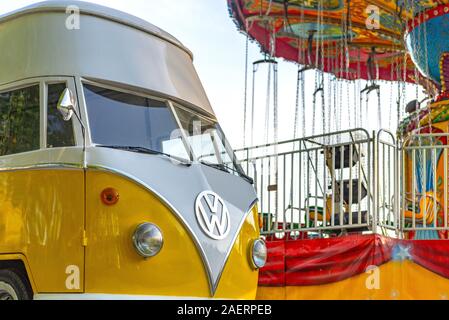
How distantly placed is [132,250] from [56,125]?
4.00ft

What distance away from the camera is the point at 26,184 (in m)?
6.18

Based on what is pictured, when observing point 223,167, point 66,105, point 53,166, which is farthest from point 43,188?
point 223,167

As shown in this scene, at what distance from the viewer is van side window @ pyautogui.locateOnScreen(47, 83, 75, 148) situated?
6.31 metres

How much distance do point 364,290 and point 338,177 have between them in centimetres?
169

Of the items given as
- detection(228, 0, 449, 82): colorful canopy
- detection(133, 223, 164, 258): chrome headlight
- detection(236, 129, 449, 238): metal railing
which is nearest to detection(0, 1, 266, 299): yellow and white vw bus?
detection(133, 223, 164, 258): chrome headlight

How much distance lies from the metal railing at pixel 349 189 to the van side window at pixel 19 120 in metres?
3.72

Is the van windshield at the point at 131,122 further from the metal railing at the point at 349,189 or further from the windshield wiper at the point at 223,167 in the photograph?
the metal railing at the point at 349,189

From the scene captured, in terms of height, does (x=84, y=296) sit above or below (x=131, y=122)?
below

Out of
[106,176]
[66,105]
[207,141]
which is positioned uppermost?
[66,105]

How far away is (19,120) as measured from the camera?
259 inches

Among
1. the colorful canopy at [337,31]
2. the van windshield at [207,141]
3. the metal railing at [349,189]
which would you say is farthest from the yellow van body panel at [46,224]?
the colorful canopy at [337,31]

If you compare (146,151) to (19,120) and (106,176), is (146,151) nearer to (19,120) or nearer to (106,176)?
(106,176)

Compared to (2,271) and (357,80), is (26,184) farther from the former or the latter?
(357,80)

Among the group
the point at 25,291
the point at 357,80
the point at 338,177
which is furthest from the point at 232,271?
the point at 357,80
